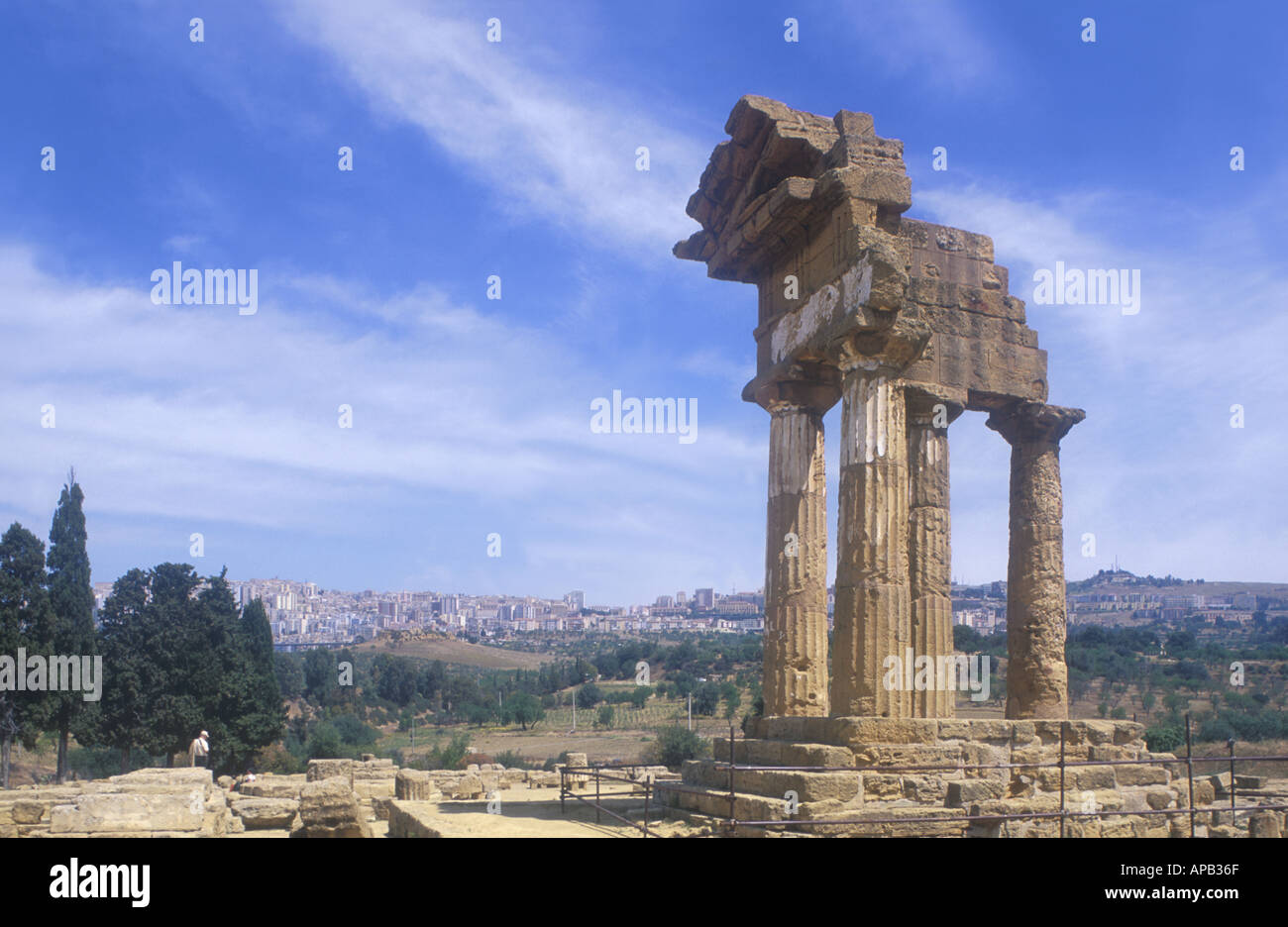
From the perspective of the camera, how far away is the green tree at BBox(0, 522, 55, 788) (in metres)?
32.3

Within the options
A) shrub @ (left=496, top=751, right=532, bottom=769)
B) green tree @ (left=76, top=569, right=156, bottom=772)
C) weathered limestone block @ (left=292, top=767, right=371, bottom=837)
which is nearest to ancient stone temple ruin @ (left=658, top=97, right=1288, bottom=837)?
weathered limestone block @ (left=292, top=767, right=371, bottom=837)

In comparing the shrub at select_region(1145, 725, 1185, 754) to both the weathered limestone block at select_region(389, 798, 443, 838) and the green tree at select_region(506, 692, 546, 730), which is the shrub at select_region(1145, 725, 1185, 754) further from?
the green tree at select_region(506, 692, 546, 730)

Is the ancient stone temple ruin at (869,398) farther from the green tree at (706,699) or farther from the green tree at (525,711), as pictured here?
the green tree at (525,711)

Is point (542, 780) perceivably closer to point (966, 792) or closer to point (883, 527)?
point (883, 527)

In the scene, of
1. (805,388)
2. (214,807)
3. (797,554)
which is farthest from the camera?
(805,388)

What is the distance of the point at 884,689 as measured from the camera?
43.1 feet

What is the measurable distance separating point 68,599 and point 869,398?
3387 cm

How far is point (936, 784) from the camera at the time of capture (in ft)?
41.0

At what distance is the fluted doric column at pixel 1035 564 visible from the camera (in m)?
18.5

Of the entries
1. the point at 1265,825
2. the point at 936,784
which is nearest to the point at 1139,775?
the point at 1265,825

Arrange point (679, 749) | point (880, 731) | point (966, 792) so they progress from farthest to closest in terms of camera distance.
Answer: point (679, 749)
point (880, 731)
point (966, 792)

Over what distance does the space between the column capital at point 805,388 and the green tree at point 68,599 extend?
2725cm

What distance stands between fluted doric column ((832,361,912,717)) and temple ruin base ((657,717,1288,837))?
648 mm

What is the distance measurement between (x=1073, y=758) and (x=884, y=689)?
4493 millimetres
